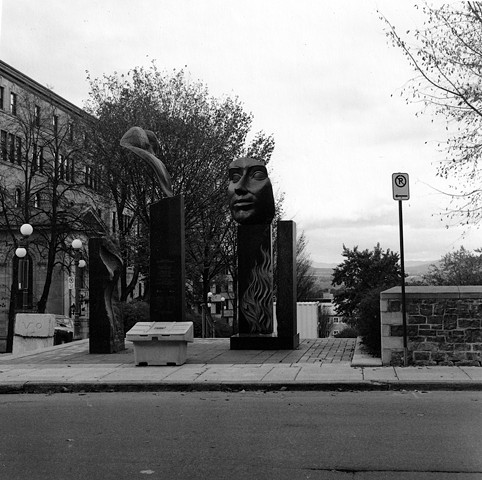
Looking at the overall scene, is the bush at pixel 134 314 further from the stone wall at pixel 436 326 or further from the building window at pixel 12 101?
the building window at pixel 12 101

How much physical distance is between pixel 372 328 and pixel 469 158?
248 inches

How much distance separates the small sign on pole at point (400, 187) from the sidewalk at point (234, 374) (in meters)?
2.87

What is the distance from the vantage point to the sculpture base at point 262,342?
15523 mm

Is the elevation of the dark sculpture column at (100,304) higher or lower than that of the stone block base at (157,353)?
higher

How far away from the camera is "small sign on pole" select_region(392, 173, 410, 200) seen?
11992mm

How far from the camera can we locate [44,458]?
6.15 meters

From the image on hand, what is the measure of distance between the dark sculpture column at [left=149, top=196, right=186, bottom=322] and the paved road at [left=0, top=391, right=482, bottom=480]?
15.2 ft

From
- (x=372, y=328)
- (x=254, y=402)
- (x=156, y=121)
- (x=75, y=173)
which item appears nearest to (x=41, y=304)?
(x=75, y=173)

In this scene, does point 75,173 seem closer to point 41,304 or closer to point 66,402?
point 41,304

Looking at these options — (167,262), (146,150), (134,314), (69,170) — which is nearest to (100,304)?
(167,262)

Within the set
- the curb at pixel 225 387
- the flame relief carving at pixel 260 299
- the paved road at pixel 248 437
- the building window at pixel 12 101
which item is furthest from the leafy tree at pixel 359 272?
the paved road at pixel 248 437

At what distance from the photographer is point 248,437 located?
22.6 ft

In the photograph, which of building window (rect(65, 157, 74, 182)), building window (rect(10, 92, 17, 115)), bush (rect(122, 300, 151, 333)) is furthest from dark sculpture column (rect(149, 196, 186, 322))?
building window (rect(10, 92, 17, 115))

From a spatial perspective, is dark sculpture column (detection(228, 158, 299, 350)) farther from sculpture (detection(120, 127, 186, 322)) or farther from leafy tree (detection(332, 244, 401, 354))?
leafy tree (detection(332, 244, 401, 354))
